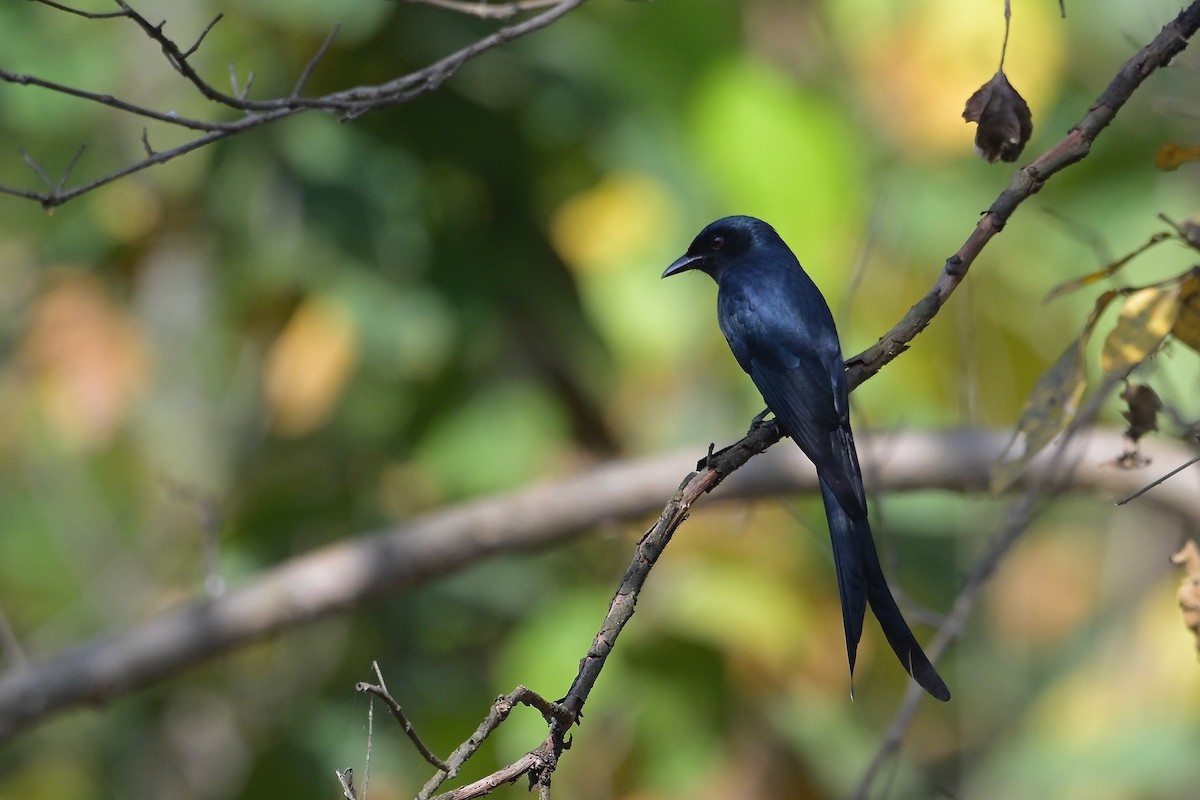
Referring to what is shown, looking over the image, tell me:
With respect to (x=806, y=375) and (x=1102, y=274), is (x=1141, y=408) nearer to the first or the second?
(x=1102, y=274)

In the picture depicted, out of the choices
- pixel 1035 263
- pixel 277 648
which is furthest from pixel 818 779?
pixel 277 648

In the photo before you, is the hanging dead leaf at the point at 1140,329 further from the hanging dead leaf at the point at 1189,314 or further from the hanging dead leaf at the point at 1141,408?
the hanging dead leaf at the point at 1141,408

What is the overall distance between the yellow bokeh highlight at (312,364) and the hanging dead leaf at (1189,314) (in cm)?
345

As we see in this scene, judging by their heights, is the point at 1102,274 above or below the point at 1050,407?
above

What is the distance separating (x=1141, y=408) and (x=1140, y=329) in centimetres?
29

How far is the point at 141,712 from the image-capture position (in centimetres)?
624

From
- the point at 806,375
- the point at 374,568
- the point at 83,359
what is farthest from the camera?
the point at 83,359

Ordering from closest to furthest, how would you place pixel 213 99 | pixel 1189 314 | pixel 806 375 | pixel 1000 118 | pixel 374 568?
pixel 213 99 → pixel 1189 314 → pixel 1000 118 → pixel 806 375 → pixel 374 568

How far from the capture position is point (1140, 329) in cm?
248

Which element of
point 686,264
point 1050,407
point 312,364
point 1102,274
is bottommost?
point 1050,407

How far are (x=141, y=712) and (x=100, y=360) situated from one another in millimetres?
1770

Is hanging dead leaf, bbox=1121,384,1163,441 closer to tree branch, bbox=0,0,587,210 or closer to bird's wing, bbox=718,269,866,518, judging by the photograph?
bird's wing, bbox=718,269,866,518

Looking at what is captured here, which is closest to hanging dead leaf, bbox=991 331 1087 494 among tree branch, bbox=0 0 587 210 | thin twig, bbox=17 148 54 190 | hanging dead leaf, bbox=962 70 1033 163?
hanging dead leaf, bbox=962 70 1033 163

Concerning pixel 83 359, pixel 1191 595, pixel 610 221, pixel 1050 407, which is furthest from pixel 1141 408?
pixel 83 359
